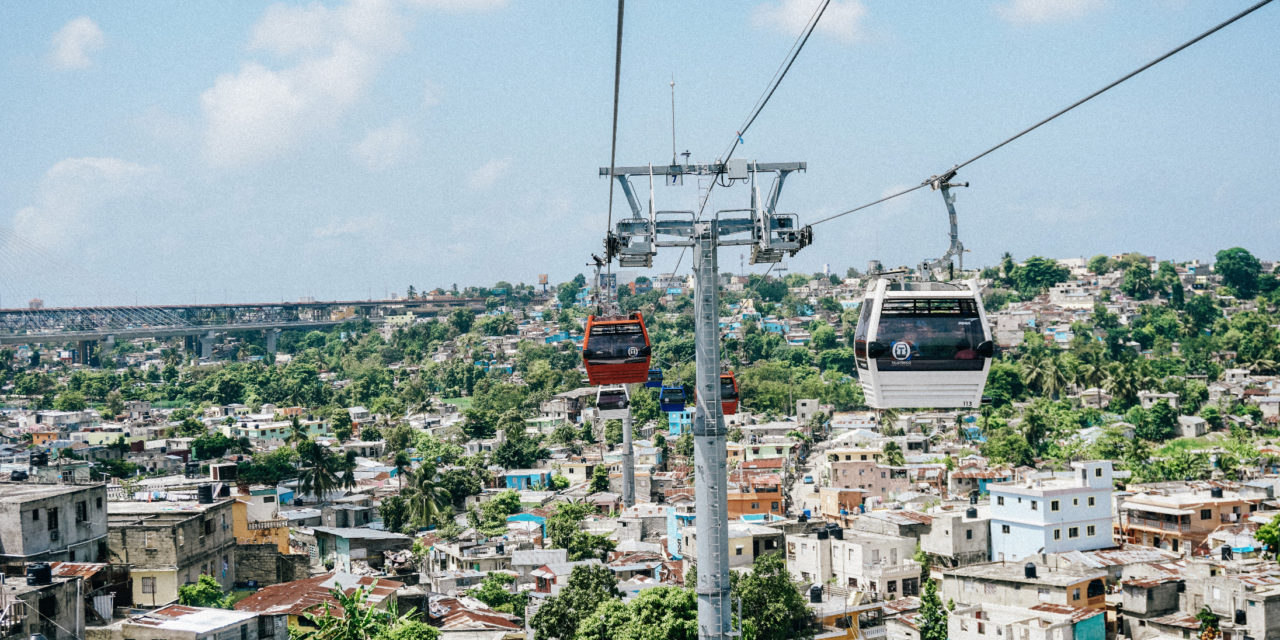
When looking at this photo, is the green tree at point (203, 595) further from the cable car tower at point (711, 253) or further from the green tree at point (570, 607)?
the cable car tower at point (711, 253)

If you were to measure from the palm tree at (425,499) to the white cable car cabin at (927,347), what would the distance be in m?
32.4

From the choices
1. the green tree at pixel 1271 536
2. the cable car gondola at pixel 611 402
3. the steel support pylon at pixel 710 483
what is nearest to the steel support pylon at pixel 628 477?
the cable car gondola at pixel 611 402

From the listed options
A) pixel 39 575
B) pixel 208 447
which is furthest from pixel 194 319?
pixel 39 575

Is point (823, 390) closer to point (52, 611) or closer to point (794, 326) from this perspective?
point (794, 326)

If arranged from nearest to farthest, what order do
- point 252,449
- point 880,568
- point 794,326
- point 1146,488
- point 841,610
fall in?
1. point 841,610
2. point 880,568
3. point 1146,488
4. point 252,449
5. point 794,326

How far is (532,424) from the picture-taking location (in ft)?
216

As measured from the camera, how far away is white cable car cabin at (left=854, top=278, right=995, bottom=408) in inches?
382

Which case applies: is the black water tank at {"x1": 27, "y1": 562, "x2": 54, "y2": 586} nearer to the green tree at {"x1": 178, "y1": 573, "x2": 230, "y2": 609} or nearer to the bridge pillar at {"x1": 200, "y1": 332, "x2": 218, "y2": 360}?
the green tree at {"x1": 178, "y1": 573, "x2": 230, "y2": 609}

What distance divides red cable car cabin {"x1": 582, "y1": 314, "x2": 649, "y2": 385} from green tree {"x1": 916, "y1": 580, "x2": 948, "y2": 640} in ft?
33.4

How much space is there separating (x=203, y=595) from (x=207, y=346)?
111597 mm

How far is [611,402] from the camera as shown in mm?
21312

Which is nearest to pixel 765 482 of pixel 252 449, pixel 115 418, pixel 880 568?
pixel 880 568

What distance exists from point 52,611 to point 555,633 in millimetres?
9464

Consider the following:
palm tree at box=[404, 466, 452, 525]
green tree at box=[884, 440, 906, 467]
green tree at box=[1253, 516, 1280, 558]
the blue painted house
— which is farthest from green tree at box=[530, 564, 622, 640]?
the blue painted house
